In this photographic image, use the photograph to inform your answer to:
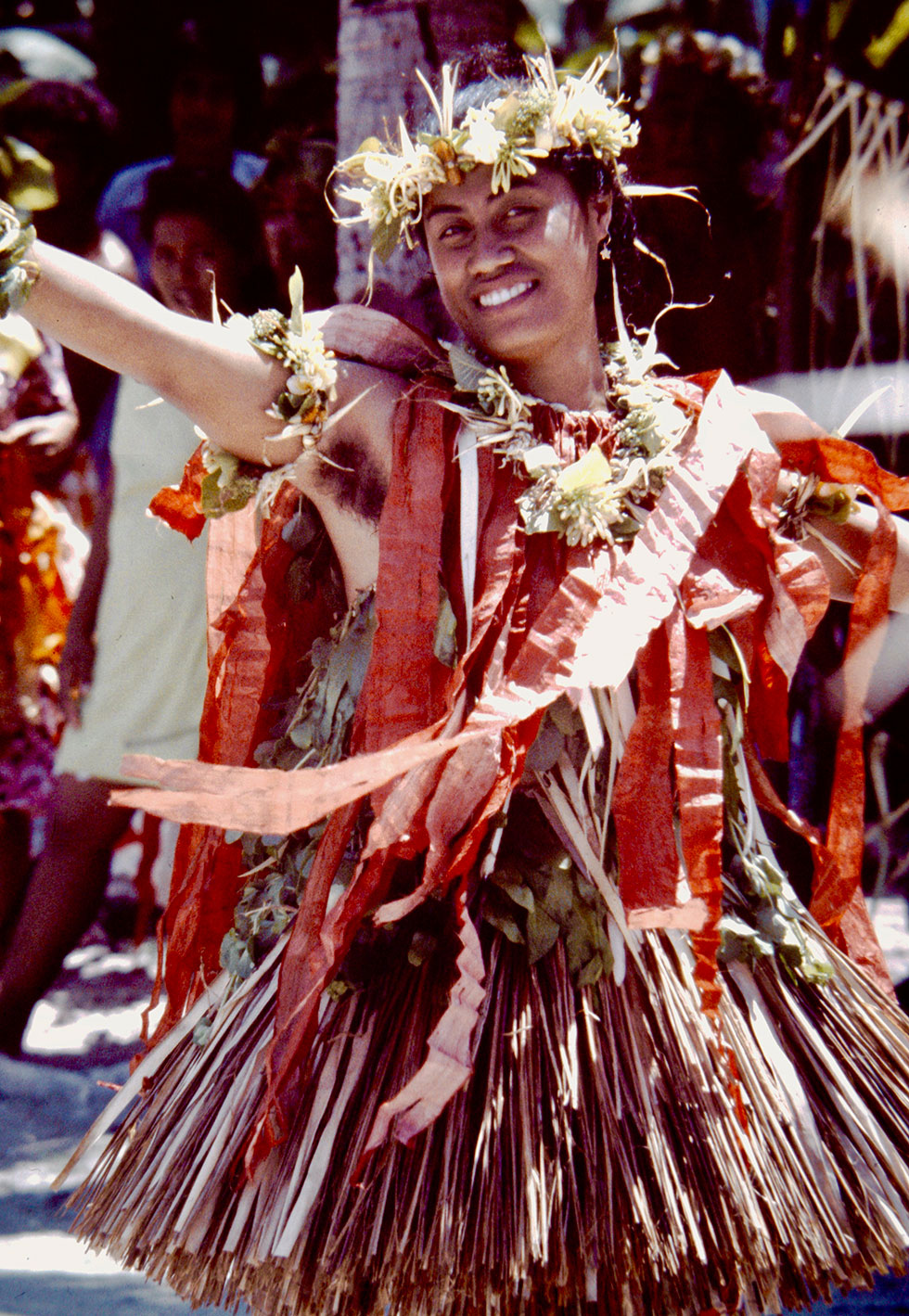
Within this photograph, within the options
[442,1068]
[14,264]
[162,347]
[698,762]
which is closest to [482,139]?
[162,347]

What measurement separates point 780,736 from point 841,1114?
504 millimetres

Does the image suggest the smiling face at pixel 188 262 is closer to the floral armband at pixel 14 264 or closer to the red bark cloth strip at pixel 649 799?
the floral armband at pixel 14 264

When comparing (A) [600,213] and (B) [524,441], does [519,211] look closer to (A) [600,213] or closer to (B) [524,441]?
(A) [600,213]

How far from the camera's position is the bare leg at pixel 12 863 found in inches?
140

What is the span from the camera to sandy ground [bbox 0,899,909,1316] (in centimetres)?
231

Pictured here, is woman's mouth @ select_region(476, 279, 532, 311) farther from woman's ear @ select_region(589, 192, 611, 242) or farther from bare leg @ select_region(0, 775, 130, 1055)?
bare leg @ select_region(0, 775, 130, 1055)

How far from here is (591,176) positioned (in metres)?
1.80

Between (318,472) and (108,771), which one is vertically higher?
(318,472)

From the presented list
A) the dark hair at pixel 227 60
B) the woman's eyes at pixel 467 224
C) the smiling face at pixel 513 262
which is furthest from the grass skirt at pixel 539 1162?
the dark hair at pixel 227 60

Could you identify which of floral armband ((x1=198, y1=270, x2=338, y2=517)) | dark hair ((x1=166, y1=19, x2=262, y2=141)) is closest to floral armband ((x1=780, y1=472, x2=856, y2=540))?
floral armband ((x1=198, y1=270, x2=338, y2=517))

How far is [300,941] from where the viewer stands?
1551 millimetres

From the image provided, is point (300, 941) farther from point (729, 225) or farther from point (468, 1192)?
point (729, 225)

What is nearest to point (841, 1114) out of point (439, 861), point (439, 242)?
point (439, 861)

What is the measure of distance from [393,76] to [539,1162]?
1.90 meters
